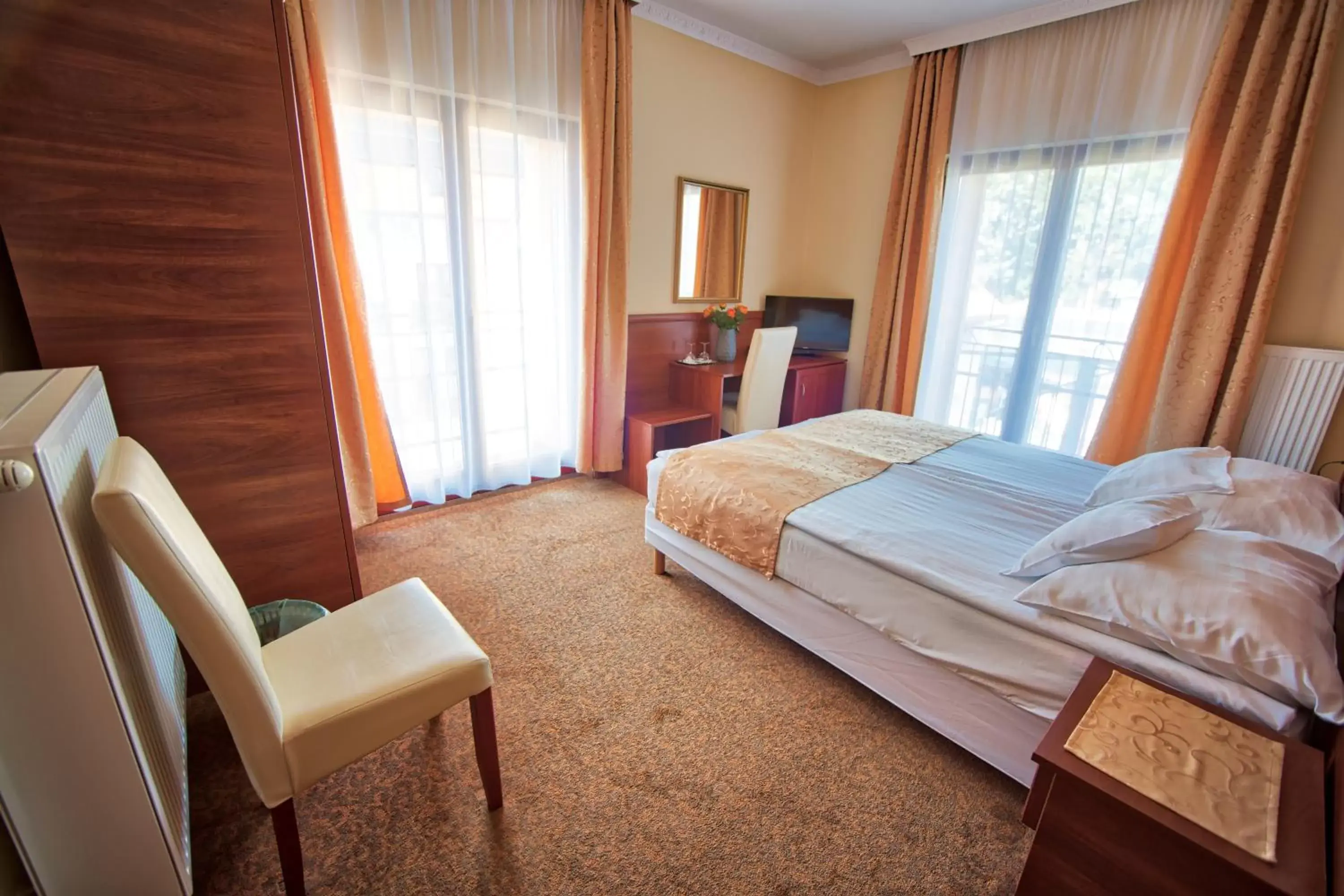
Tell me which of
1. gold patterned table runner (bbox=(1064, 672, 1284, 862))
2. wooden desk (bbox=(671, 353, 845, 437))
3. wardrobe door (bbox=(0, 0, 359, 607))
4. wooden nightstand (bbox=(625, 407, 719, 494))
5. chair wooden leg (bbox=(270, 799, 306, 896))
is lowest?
chair wooden leg (bbox=(270, 799, 306, 896))

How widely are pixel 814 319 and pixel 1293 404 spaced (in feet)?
8.45

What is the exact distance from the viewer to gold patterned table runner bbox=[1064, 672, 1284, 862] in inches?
35.4

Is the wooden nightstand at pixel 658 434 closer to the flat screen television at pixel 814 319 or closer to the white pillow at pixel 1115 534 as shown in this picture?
the flat screen television at pixel 814 319

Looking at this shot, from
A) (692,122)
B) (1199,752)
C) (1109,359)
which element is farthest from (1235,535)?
(692,122)

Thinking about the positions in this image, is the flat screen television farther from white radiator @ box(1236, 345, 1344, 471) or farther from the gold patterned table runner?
the gold patterned table runner

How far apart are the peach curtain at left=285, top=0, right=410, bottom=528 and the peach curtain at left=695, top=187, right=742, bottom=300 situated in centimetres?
215

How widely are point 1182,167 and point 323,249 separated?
3975mm

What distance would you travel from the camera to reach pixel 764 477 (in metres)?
2.10

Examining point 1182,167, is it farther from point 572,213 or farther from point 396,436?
point 396,436

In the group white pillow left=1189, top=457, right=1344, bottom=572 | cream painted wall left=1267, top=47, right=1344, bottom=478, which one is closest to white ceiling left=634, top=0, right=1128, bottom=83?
cream painted wall left=1267, top=47, right=1344, bottom=478

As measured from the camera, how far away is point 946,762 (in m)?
1.60

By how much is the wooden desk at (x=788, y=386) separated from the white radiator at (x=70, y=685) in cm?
287

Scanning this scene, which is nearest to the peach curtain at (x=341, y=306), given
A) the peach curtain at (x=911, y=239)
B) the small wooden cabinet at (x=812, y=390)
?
the small wooden cabinet at (x=812, y=390)

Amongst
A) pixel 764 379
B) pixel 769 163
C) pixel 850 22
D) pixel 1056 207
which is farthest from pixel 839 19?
pixel 764 379
